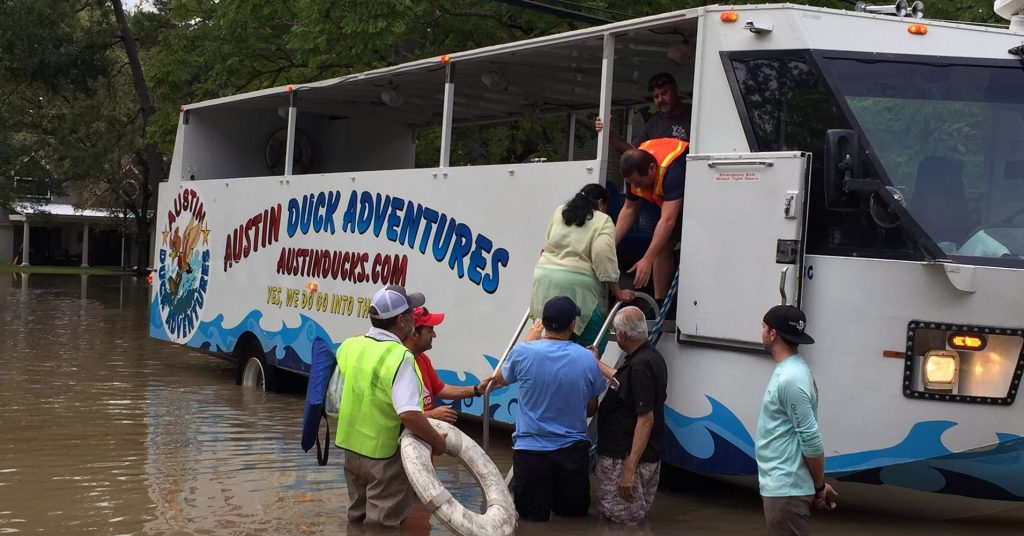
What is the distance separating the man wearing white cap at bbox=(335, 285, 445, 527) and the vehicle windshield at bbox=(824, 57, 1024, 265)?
294 cm

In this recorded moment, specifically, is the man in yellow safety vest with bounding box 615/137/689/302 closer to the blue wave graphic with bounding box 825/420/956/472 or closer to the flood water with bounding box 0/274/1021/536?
the flood water with bounding box 0/274/1021/536

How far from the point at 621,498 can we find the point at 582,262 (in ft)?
5.26

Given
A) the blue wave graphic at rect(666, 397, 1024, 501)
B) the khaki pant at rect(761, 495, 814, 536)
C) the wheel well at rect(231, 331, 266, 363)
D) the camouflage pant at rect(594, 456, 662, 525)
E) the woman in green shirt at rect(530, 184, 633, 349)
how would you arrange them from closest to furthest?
the khaki pant at rect(761, 495, 814, 536)
the blue wave graphic at rect(666, 397, 1024, 501)
the camouflage pant at rect(594, 456, 662, 525)
the woman in green shirt at rect(530, 184, 633, 349)
the wheel well at rect(231, 331, 266, 363)

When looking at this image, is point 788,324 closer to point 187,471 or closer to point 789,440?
point 789,440

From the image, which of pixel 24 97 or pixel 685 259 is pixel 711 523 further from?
pixel 24 97

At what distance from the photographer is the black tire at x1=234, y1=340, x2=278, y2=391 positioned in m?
14.0

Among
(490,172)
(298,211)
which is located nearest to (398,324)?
(490,172)

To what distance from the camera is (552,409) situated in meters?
7.61

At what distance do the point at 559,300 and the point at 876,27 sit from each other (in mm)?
2599

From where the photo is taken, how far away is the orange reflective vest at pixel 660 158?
8328 millimetres

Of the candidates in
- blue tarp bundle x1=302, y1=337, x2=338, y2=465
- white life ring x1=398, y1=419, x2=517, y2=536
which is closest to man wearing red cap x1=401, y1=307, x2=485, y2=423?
white life ring x1=398, y1=419, x2=517, y2=536

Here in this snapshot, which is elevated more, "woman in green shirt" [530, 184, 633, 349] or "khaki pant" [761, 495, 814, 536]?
"woman in green shirt" [530, 184, 633, 349]

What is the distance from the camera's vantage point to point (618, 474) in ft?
25.6

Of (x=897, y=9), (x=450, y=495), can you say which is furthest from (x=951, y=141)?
(x=450, y=495)
